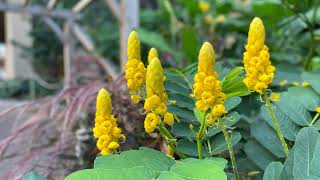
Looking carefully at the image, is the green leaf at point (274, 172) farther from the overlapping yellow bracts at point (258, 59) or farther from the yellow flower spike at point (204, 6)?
the yellow flower spike at point (204, 6)

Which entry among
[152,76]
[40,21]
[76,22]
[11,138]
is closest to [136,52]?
[152,76]

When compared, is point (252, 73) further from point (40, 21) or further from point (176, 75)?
point (40, 21)

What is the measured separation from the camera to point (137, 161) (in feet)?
1.80

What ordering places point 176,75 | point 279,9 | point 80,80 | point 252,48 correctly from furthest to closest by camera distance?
point 80,80, point 279,9, point 176,75, point 252,48

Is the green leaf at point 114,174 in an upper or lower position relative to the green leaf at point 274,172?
upper

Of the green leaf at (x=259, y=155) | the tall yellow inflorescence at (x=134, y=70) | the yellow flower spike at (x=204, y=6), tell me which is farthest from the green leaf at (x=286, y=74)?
the yellow flower spike at (x=204, y=6)

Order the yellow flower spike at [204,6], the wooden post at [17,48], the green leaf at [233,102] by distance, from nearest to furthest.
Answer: the green leaf at [233,102], the yellow flower spike at [204,6], the wooden post at [17,48]

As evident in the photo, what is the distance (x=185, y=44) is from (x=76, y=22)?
2.67 meters

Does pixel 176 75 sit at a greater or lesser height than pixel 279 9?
lesser

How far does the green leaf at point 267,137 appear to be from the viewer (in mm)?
728

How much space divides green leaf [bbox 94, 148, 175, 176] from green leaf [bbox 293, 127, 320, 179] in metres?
0.14

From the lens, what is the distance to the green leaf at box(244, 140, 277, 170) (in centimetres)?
75

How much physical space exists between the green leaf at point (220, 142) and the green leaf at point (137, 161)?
131 mm

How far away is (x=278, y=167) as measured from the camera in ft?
1.84
